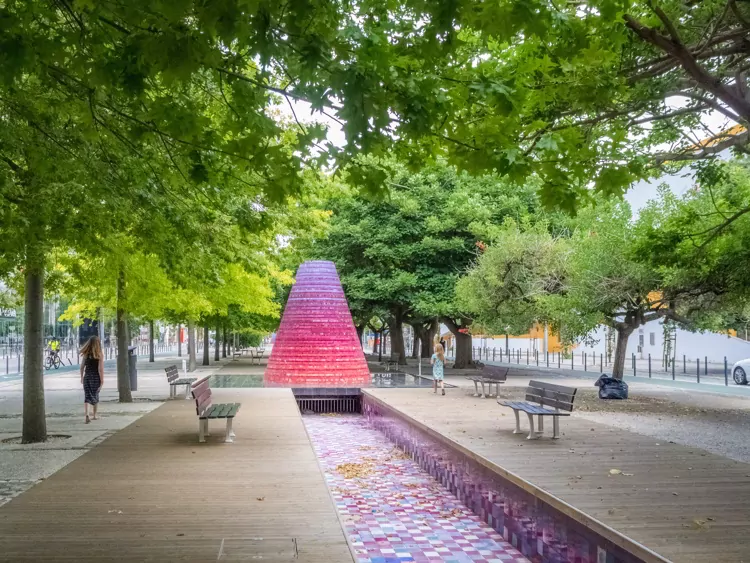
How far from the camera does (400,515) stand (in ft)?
30.4

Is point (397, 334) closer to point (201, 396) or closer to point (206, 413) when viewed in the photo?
point (201, 396)

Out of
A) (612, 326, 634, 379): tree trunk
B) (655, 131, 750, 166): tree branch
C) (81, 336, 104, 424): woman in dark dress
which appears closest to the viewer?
(655, 131, 750, 166): tree branch

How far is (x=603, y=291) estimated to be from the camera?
60.1ft

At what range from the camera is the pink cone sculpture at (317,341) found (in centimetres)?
2194

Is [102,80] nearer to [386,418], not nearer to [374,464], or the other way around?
[374,464]

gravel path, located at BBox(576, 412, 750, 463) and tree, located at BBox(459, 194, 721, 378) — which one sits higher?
tree, located at BBox(459, 194, 721, 378)

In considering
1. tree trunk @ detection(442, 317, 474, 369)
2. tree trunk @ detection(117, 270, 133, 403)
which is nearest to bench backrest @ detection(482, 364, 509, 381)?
tree trunk @ detection(117, 270, 133, 403)

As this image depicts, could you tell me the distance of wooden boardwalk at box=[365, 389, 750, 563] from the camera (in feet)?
19.0

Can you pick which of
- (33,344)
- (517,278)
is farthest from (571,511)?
(517,278)

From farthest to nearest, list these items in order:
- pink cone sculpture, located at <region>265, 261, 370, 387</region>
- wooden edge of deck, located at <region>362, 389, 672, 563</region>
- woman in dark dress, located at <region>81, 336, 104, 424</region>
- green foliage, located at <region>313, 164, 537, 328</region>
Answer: green foliage, located at <region>313, 164, 537, 328</region> < pink cone sculpture, located at <region>265, 261, 370, 387</region> < woman in dark dress, located at <region>81, 336, 104, 424</region> < wooden edge of deck, located at <region>362, 389, 672, 563</region>

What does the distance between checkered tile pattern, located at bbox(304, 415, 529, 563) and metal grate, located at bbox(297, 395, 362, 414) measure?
638cm

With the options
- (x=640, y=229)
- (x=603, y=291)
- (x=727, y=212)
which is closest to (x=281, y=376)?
(x=603, y=291)

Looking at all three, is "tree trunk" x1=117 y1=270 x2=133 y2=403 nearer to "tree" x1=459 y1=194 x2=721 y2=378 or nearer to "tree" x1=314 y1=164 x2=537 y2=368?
"tree" x1=459 y1=194 x2=721 y2=378

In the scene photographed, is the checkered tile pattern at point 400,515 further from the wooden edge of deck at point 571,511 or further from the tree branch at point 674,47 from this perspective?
the tree branch at point 674,47
